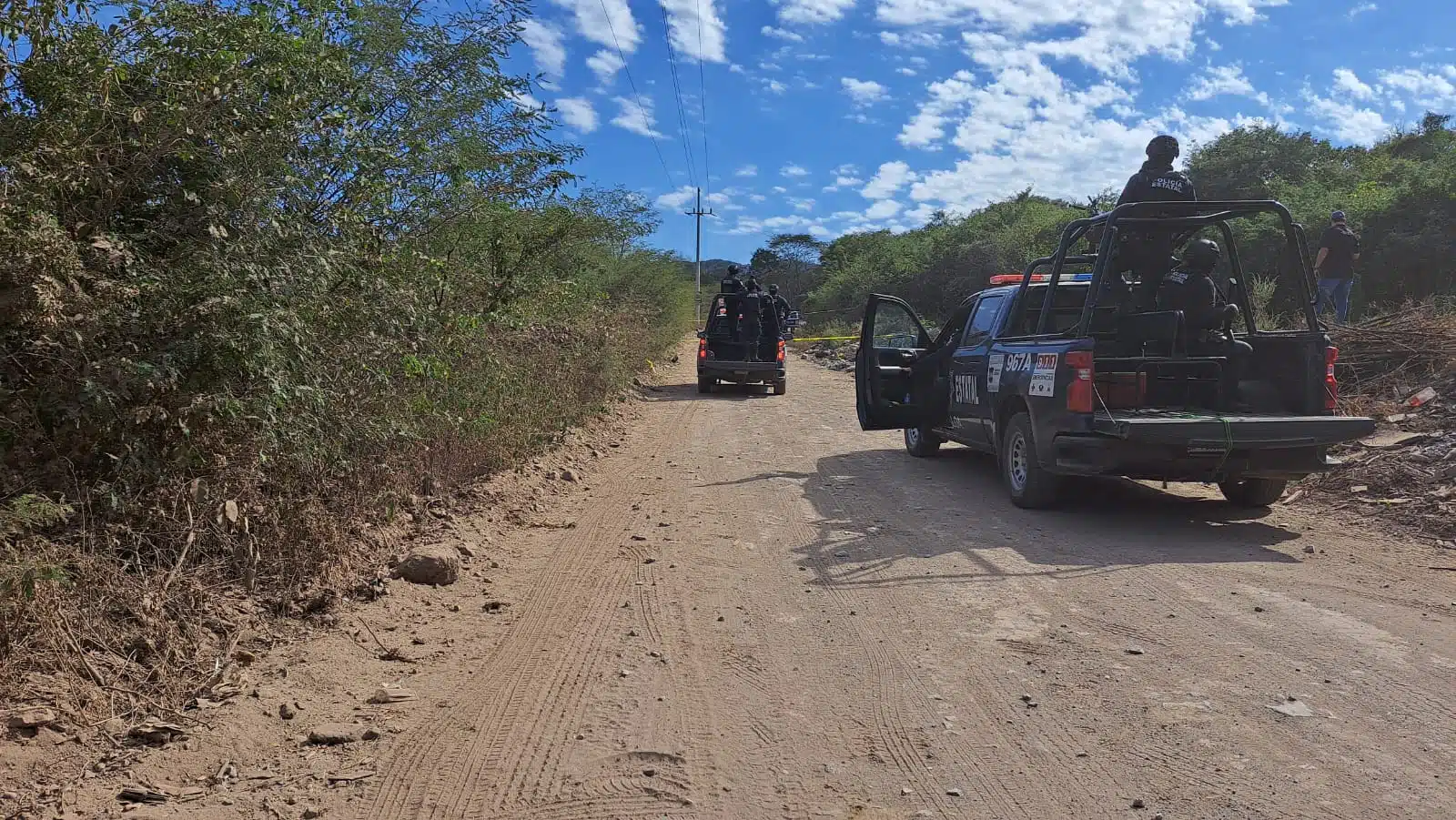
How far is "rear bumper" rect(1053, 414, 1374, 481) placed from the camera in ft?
21.0

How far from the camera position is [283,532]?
4840mm

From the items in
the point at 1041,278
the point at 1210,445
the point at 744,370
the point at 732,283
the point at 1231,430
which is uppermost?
→ the point at 732,283

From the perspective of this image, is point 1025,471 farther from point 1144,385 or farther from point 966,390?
point 966,390

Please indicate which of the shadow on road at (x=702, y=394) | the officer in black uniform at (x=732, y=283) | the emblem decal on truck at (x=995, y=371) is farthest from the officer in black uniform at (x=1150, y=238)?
the officer in black uniform at (x=732, y=283)

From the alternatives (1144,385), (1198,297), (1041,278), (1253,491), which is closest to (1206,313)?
(1198,297)

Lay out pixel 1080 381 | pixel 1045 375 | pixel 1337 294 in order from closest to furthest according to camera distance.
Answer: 1. pixel 1080 381
2. pixel 1045 375
3. pixel 1337 294

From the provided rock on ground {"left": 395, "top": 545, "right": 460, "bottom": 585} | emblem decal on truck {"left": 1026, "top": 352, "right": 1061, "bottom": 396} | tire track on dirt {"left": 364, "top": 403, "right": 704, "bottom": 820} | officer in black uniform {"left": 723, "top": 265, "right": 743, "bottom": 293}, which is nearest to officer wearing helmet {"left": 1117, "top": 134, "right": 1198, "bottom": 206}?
emblem decal on truck {"left": 1026, "top": 352, "right": 1061, "bottom": 396}

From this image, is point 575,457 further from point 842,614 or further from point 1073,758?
point 1073,758

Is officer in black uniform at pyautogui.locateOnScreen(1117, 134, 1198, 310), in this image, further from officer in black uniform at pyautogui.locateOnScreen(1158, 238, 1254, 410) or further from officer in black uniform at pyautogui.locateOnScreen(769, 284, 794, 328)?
officer in black uniform at pyautogui.locateOnScreen(769, 284, 794, 328)

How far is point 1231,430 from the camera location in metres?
6.41

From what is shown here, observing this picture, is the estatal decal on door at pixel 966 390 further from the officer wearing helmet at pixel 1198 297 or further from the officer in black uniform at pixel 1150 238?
the officer wearing helmet at pixel 1198 297

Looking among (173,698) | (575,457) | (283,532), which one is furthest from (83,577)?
(575,457)

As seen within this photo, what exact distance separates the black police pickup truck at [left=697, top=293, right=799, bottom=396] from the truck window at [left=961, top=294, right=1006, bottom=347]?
29.8 feet

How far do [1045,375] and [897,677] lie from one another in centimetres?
359
